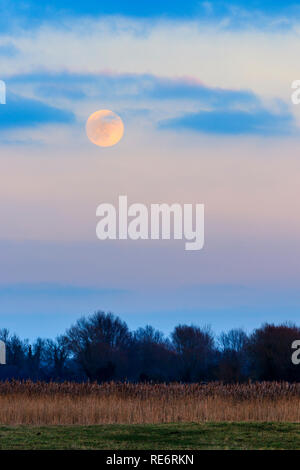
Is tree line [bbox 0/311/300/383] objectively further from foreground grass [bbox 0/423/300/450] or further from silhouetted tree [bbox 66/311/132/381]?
foreground grass [bbox 0/423/300/450]

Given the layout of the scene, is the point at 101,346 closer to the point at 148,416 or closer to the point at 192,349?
the point at 192,349

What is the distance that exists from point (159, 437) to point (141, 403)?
28.3 ft

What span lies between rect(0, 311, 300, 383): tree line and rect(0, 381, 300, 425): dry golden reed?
2862 centimetres

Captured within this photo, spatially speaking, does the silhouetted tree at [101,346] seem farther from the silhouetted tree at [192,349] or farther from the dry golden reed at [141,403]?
the dry golden reed at [141,403]

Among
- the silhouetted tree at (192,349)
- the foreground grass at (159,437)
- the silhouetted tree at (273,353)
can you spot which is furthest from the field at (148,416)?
the silhouetted tree at (192,349)

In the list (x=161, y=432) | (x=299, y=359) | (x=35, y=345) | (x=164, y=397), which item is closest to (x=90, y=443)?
(x=161, y=432)

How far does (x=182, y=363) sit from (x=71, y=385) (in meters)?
48.9

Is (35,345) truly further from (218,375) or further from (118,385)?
(118,385)

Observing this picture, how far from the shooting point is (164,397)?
88.2 feet

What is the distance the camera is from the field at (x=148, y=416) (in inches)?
634

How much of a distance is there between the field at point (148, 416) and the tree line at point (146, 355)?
29.3 meters

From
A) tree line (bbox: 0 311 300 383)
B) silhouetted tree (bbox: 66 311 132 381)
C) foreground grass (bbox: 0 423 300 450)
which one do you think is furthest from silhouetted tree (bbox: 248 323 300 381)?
foreground grass (bbox: 0 423 300 450)

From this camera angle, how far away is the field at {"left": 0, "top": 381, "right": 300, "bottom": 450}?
16109mm
